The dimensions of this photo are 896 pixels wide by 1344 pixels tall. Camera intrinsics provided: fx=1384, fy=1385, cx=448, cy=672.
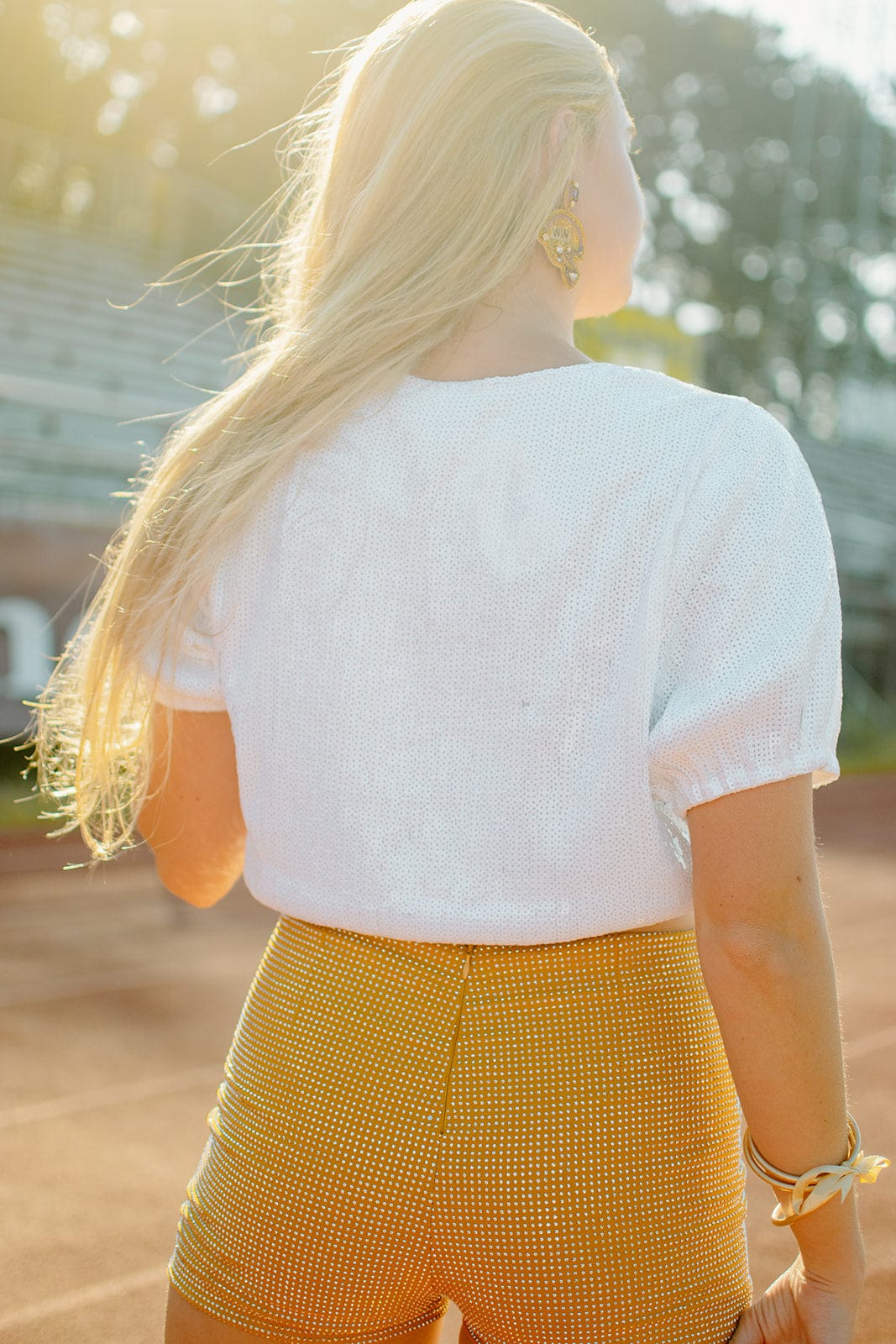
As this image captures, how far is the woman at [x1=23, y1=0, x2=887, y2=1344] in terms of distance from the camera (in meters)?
1.04

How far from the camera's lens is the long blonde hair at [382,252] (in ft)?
3.81

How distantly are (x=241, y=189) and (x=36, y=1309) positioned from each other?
21958mm

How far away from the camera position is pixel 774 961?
1033 mm

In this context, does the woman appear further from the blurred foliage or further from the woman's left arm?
the blurred foliage

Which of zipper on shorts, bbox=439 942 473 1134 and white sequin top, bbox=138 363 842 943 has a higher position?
white sequin top, bbox=138 363 842 943

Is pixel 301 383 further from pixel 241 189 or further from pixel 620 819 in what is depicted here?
pixel 241 189

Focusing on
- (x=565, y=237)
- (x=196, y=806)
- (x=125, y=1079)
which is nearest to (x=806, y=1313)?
(x=196, y=806)

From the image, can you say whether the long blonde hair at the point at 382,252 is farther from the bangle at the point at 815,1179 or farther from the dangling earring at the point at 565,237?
the bangle at the point at 815,1179

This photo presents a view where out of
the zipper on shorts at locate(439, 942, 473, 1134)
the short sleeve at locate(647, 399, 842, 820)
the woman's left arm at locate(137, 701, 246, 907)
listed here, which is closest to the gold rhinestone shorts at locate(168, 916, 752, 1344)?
the zipper on shorts at locate(439, 942, 473, 1134)

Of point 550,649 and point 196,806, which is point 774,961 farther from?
point 196,806

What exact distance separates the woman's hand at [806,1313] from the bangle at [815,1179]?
0.04 m

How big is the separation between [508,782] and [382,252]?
472 millimetres

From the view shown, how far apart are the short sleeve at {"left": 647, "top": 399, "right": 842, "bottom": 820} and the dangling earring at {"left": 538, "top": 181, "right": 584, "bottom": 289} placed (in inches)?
10.0

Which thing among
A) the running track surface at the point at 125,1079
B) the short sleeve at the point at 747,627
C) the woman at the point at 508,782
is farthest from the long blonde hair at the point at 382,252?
the running track surface at the point at 125,1079
